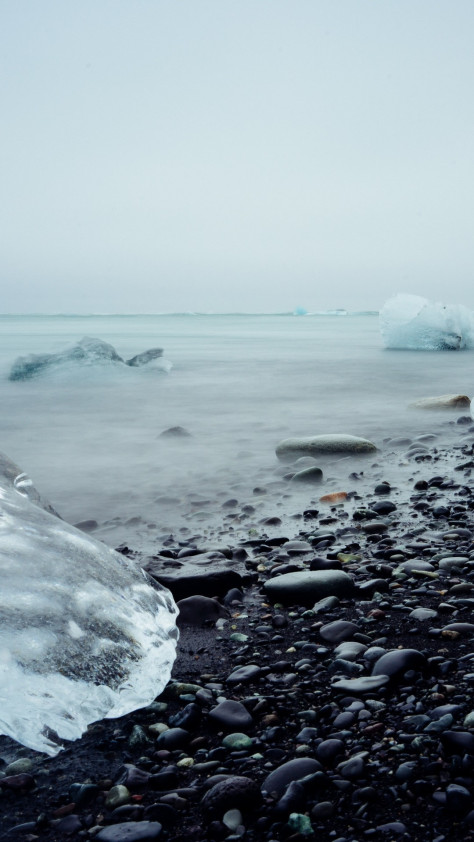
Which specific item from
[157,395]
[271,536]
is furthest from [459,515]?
[157,395]

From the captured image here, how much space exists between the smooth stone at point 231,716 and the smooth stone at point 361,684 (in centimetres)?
27

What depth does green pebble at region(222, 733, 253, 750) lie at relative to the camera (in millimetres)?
1632

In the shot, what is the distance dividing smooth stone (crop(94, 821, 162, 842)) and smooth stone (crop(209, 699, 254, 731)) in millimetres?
384

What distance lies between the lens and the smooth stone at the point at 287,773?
4.75 feet

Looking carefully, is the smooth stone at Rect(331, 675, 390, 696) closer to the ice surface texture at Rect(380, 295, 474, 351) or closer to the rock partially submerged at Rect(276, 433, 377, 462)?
the rock partially submerged at Rect(276, 433, 377, 462)

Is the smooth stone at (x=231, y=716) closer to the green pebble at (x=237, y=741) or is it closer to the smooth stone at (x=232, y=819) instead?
the green pebble at (x=237, y=741)

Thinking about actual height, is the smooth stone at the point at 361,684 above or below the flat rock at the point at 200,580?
above

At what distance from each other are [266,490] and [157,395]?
6565 mm

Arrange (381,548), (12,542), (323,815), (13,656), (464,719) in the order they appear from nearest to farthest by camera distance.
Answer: (323,815)
(464,719)
(13,656)
(12,542)
(381,548)

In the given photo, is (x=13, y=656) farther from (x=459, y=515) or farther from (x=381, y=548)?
(x=459, y=515)

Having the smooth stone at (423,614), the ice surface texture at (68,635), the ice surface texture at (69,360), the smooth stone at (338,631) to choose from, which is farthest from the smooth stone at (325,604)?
the ice surface texture at (69,360)

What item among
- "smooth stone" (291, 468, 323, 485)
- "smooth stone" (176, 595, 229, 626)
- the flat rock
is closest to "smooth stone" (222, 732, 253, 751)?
"smooth stone" (176, 595, 229, 626)

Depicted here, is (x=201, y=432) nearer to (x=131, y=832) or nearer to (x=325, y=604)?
(x=325, y=604)

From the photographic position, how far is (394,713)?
1684 millimetres
